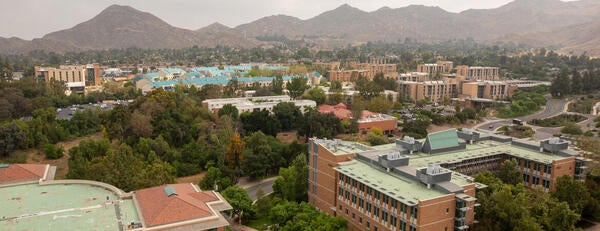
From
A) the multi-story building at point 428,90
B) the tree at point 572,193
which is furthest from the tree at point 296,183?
the multi-story building at point 428,90

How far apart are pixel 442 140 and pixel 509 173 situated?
15.3ft

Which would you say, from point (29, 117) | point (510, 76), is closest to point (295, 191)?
point (29, 117)

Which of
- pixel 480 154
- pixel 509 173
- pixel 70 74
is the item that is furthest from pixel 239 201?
pixel 70 74

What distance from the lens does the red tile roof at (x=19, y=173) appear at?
84.9 ft

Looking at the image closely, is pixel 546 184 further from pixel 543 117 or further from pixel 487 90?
pixel 487 90

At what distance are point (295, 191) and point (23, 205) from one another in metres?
16.3

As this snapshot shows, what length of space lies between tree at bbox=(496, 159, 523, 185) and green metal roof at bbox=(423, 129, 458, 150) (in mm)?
3463

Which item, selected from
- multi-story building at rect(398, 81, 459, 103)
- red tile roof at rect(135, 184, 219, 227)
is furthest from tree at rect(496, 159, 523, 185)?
multi-story building at rect(398, 81, 459, 103)

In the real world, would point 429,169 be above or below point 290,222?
above

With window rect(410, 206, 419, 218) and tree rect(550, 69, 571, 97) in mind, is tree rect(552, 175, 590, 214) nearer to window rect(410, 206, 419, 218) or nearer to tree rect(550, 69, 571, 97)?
window rect(410, 206, 419, 218)

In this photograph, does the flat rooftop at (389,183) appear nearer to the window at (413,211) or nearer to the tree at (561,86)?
the window at (413,211)

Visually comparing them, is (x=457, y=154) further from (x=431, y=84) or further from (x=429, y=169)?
(x=431, y=84)

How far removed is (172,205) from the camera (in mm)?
20391

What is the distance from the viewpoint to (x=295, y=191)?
104ft
